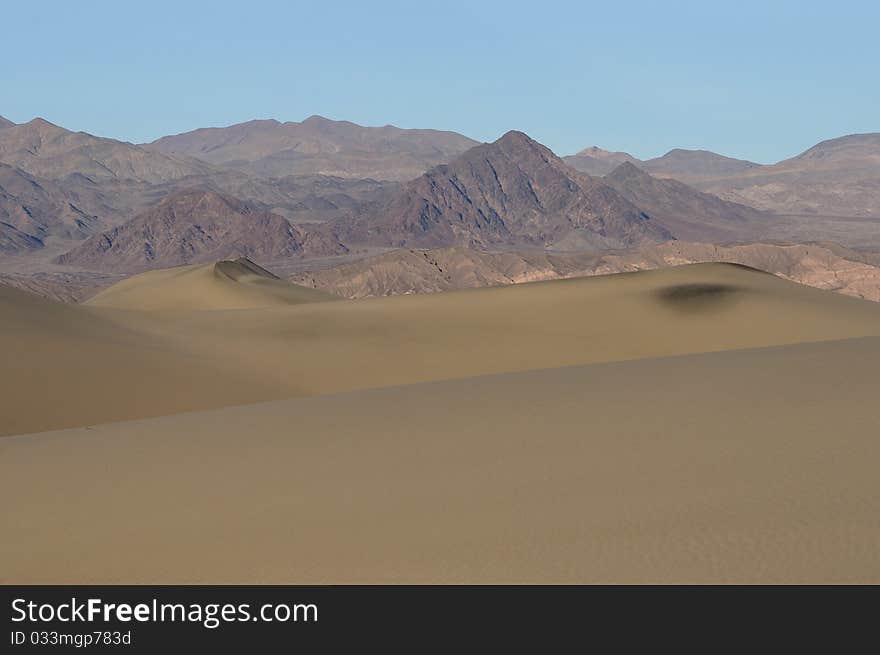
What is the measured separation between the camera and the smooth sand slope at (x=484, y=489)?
28.2ft

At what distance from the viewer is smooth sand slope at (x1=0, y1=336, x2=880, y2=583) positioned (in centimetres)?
859

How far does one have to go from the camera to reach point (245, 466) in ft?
43.1

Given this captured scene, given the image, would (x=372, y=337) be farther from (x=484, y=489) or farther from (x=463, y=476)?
(x=484, y=489)

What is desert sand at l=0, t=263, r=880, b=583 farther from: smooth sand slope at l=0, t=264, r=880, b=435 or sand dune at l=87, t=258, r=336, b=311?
sand dune at l=87, t=258, r=336, b=311

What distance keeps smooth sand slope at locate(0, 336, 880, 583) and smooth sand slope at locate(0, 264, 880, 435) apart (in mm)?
9454

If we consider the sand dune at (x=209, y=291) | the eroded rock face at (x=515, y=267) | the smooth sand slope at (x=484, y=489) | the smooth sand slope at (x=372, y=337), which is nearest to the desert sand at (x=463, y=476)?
the smooth sand slope at (x=484, y=489)

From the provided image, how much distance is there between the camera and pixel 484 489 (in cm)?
1109

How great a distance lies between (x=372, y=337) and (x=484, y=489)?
27119 millimetres

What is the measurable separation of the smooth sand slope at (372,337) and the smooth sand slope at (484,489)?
372 inches

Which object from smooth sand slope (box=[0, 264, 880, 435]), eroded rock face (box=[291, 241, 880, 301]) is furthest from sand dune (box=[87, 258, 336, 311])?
eroded rock face (box=[291, 241, 880, 301])

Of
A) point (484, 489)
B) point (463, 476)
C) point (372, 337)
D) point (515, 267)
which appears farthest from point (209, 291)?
point (484, 489)
